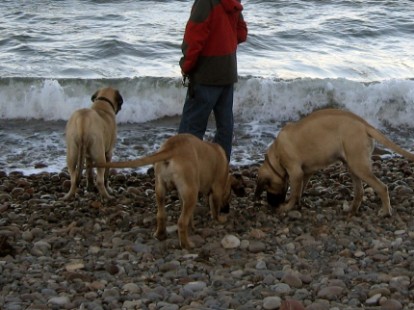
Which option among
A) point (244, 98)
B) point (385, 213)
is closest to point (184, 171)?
point (385, 213)

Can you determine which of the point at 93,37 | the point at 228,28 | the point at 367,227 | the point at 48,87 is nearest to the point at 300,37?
the point at 93,37

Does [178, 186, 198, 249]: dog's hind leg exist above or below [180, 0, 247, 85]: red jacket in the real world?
below

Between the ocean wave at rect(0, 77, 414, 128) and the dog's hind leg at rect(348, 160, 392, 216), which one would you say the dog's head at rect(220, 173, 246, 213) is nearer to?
the dog's hind leg at rect(348, 160, 392, 216)

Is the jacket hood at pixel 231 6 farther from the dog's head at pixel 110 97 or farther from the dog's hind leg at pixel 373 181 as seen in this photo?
the dog's hind leg at pixel 373 181

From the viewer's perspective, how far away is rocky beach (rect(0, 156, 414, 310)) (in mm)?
5781

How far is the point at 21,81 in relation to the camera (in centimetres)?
1391

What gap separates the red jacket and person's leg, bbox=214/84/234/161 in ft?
0.75

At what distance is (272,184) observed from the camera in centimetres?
825

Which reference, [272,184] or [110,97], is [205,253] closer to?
[272,184]

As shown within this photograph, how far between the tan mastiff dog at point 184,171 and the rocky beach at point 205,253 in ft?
0.88

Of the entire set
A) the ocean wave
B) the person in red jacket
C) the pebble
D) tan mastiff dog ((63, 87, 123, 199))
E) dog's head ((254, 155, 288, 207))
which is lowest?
the ocean wave

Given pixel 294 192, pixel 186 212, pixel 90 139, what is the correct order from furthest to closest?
pixel 90 139, pixel 294 192, pixel 186 212

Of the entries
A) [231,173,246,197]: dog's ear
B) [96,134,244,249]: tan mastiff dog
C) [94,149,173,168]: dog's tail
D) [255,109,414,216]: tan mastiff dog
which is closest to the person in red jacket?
[231,173,246,197]: dog's ear

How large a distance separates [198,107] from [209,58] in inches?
22.2
